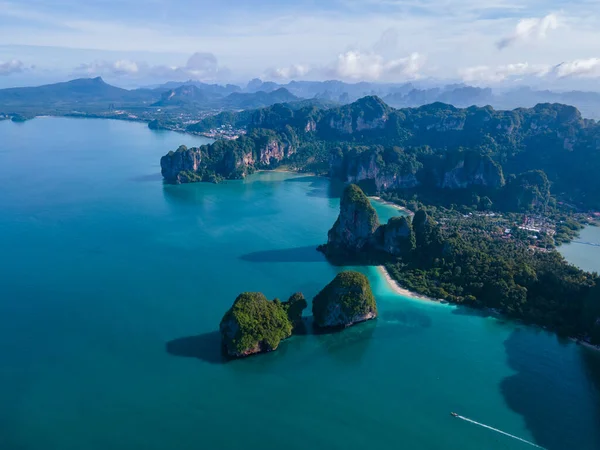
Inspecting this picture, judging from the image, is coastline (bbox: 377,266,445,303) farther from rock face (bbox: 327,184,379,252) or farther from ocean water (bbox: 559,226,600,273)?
ocean water (bbox: 559,226,600,273)

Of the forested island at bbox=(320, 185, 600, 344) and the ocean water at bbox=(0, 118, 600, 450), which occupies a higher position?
the forested island at bbox=(320, 185, 600, 344)

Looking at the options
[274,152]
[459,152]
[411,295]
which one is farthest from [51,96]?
[411,295]

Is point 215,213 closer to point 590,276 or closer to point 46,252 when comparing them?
point 46,252

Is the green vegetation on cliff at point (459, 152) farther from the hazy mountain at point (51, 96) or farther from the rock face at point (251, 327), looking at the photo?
the hazy mountain at point (51, 96)

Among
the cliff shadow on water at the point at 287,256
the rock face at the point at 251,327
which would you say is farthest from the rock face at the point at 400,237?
the rock face at the point at 251,327

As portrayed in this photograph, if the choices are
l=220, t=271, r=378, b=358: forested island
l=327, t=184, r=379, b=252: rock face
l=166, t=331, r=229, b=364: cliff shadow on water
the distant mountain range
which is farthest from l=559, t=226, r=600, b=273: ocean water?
the distant mountain range

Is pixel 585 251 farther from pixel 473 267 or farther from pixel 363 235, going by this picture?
pixel 363 235
